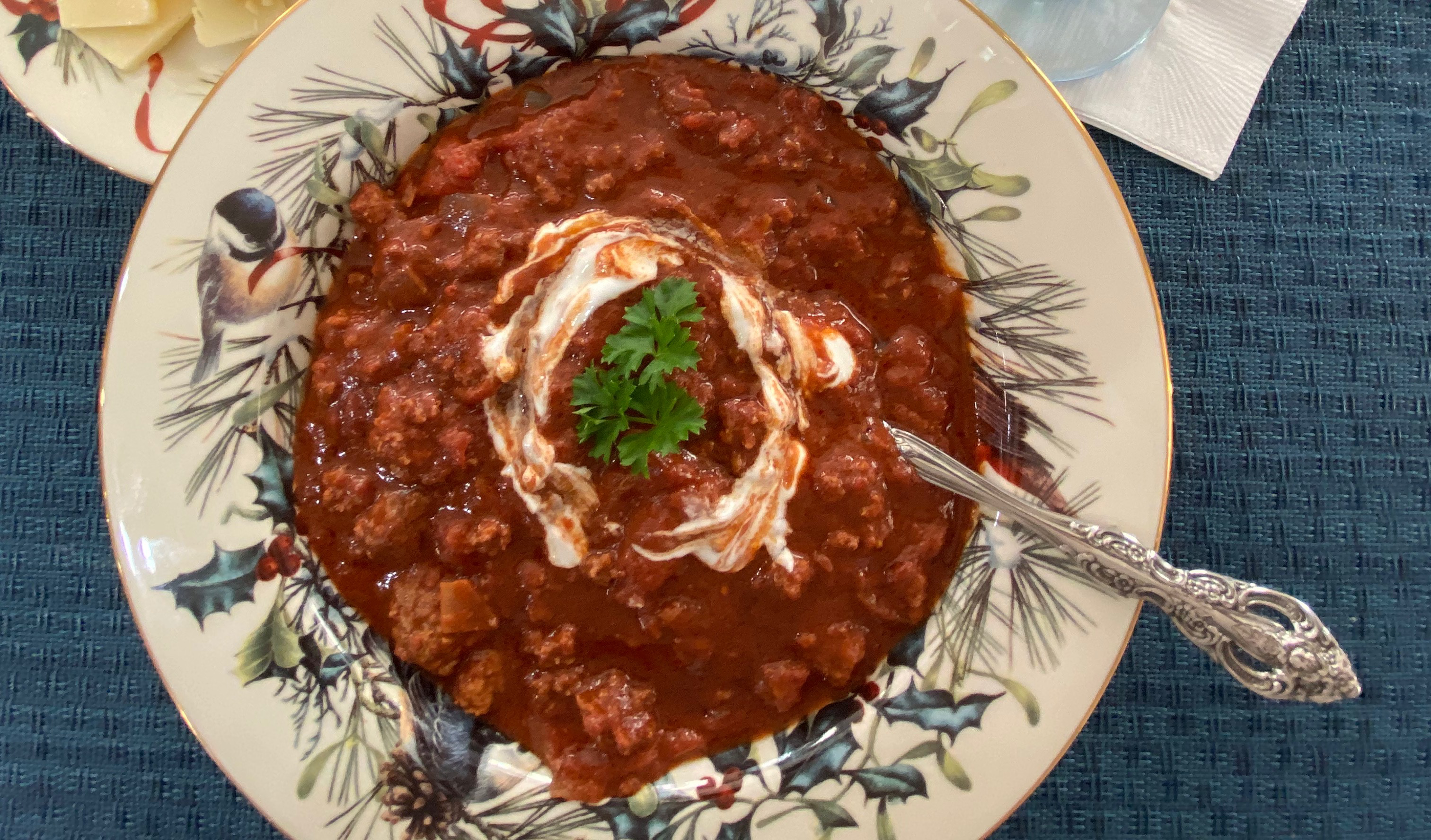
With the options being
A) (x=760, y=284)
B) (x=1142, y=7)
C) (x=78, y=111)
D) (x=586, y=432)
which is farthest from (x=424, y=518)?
(x=1142, y=7)

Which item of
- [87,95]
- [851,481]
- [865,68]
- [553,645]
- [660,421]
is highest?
[865,68]

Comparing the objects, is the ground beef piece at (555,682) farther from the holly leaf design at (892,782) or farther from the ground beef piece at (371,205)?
the ground beef piece at (371,205)

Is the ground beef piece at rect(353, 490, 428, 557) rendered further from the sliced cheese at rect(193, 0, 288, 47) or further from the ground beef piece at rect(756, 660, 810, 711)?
the sliced cheese at rect(193, 0, 288, 47)

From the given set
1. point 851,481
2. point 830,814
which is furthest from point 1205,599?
point 830,814

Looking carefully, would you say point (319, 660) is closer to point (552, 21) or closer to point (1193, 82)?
point (552, 21)

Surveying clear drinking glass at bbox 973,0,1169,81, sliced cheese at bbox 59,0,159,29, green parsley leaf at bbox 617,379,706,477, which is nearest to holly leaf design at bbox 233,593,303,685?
green parsley leaf at bbox 617,379,706,477

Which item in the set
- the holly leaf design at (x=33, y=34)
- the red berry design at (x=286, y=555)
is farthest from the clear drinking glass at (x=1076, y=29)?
the holly leaf design at (x=33, y=34)
